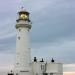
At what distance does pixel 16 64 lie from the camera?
4412cm

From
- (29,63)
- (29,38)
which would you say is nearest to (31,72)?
(29,63)

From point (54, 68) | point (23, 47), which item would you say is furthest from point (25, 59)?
point (54, 68)

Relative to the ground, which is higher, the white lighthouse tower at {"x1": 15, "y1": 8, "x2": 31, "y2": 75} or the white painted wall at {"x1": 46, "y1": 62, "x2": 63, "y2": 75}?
the white lighthouse tower at {"x1": 15, "y1": 8, "x2": 31, "y2": 75}

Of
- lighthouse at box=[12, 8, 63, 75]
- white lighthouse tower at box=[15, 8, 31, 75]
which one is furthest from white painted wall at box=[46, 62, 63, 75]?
white lighthouse tower at box=[15, 8, 31, 75]

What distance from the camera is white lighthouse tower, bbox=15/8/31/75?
144ft

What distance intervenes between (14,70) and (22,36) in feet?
17.6

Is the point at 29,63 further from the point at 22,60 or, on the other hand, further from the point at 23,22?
the point at 23,22

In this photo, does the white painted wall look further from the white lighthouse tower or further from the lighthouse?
the white lighthouse tower

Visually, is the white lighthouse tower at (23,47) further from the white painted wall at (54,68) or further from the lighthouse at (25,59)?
the white painted wall at (54,68)

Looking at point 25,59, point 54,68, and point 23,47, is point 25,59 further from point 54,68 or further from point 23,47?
point 54,68

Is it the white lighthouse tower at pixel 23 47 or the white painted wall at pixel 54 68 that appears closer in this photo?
the white lighthouse tower at pixel 23 47

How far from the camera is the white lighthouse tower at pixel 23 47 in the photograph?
144ft

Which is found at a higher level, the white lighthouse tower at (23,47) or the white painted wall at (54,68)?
the white lighthouse tower at (23,47)

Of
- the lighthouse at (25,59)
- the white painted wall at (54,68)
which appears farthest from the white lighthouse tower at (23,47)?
the white painted wall at (54,68)
